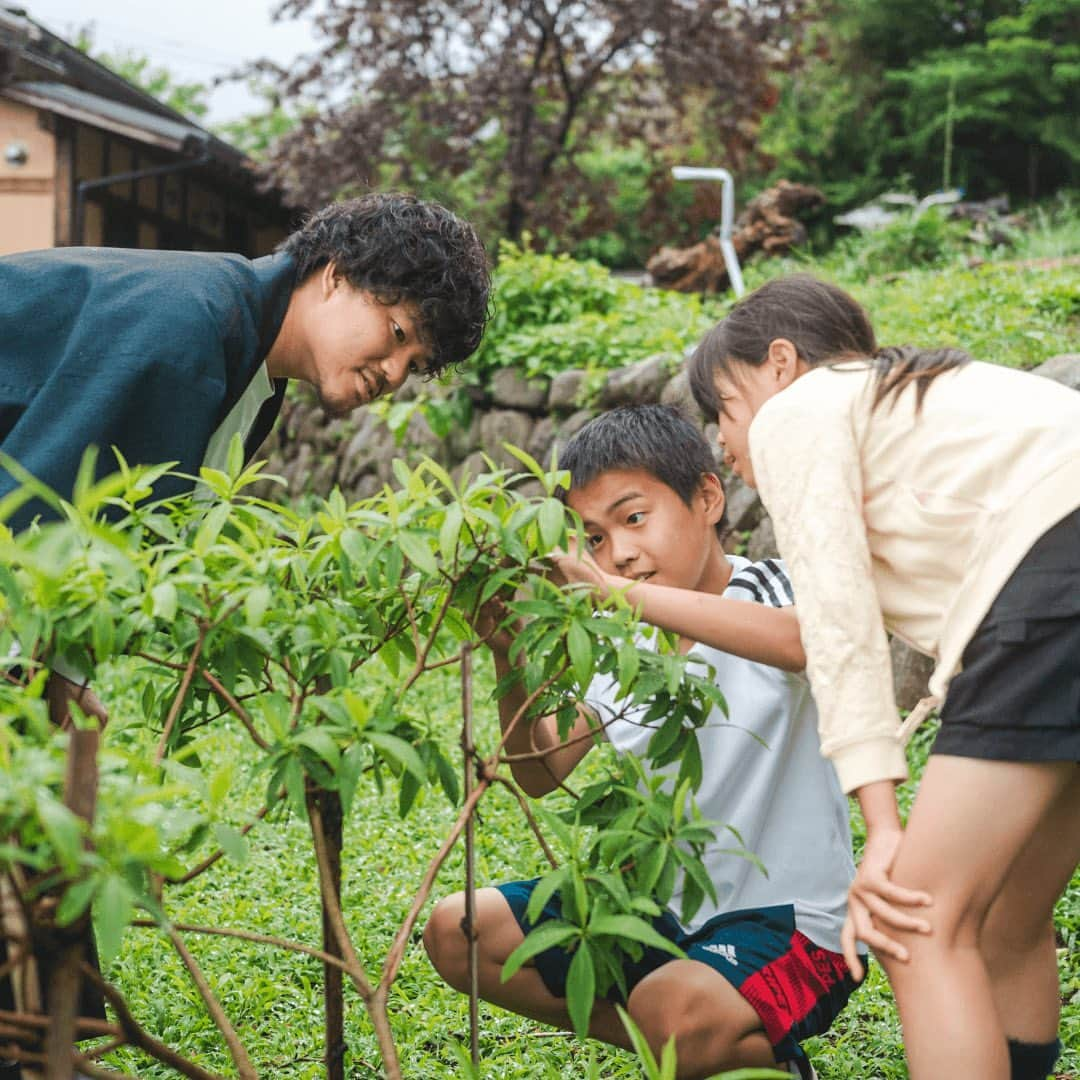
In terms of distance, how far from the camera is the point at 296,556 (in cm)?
153

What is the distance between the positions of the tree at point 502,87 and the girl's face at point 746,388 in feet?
25.3

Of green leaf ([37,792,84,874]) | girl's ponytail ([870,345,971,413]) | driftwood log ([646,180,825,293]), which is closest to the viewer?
green leaf ([37,792,84,874])

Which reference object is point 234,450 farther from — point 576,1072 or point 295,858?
point 295,858

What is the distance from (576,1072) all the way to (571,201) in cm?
819

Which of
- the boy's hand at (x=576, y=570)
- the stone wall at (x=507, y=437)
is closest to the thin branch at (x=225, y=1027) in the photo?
the boy's hand at (x=576, y=570)

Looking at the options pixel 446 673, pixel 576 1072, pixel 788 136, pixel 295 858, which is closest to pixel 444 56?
pixel 788 136

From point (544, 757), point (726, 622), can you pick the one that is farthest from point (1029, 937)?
point (544, 757)

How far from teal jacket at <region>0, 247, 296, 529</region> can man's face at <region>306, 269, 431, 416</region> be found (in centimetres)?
18

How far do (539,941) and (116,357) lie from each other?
104 cm

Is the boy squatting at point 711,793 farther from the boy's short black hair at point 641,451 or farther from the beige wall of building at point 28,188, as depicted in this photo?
the beige wall of building at point 28,188

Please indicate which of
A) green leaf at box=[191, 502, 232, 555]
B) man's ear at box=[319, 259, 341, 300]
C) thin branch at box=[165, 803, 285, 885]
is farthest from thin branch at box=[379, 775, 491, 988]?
man's ear at box=[319, 259, 341, 300]

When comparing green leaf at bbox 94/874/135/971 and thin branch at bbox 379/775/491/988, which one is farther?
thin branch at bbox 379/775/491/988

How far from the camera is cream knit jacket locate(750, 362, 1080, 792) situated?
1683 millimetres

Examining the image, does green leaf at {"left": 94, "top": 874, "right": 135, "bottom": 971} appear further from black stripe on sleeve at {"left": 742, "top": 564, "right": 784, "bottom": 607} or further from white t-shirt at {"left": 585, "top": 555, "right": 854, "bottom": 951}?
black stripe on sleeve at {"left": 742, "top": 564, "right": 784, "bottom": 607}
